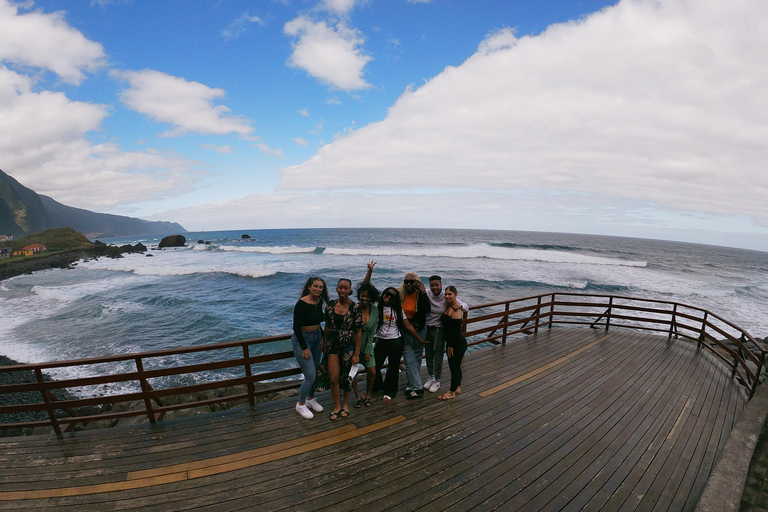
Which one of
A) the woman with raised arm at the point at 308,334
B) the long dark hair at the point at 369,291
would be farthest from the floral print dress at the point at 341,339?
the long dark hair at the point at 369,291

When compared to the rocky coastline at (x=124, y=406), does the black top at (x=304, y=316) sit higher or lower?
higher

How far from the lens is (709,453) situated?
416 centimetres

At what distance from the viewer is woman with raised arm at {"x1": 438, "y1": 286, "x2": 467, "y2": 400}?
16.1ft

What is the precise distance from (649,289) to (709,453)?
29711 millimetres

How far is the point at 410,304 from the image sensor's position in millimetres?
4988

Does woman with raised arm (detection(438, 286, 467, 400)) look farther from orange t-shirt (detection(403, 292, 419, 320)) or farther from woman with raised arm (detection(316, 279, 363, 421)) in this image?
woman with raised arm (detection(316, 279, 363, 421))

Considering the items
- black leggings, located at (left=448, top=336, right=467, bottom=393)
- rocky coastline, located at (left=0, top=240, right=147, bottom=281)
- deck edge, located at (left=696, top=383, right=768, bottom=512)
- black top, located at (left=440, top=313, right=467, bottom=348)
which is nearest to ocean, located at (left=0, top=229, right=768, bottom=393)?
rocky coastline, located at (left=0, top=240, right=147, bottom=281)

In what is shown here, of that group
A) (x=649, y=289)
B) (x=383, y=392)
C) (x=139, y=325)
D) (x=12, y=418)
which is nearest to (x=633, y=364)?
(x=383, y=392)

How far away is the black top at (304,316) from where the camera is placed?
13.6 feet

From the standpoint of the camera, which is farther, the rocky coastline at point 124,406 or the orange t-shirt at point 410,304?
the rocky coastline at point 124,406

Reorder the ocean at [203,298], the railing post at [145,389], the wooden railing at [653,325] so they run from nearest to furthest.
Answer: the railing post at [145,389]
the wooden railing at [653,325]
the ocean at [203,298]

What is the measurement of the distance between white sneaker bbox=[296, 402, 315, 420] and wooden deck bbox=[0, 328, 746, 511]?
103mm

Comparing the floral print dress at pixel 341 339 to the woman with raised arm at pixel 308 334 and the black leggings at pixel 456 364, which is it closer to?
the woman with raised arm at pixel 308 334

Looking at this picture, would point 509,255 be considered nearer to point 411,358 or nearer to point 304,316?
point 411,358
